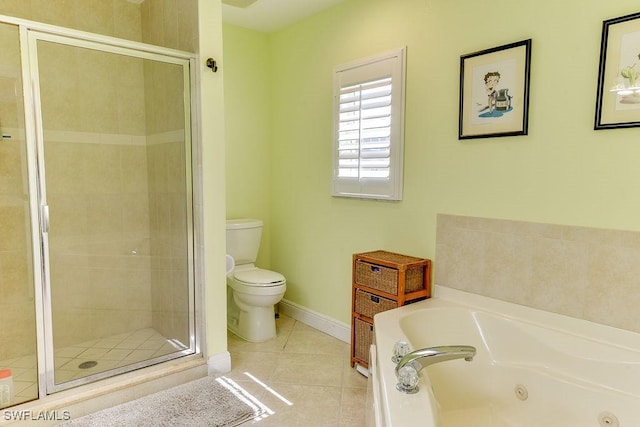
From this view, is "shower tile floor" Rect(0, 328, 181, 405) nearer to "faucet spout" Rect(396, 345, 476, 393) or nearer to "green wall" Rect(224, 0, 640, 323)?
"green wall" Rect(224, 0, 640, 323)

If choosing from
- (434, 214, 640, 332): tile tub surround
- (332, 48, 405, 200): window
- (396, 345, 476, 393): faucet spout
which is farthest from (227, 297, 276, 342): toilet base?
(396, 345, 476, 393): faucet spout

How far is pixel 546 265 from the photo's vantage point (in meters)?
1.96

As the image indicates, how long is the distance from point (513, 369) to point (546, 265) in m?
0.54

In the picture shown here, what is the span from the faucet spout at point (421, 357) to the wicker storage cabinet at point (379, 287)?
0.89m

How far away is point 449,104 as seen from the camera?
2.33 m

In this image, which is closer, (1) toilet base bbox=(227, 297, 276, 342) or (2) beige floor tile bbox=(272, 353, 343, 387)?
(2) beige floor tile bbox=(272, 353, 343, 387)

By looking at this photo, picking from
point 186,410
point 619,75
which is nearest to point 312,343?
point 186,410

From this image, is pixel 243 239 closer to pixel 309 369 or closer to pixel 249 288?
pixel 249 288

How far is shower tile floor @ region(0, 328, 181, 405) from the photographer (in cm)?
208

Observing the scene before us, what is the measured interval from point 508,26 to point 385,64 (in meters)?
0.81

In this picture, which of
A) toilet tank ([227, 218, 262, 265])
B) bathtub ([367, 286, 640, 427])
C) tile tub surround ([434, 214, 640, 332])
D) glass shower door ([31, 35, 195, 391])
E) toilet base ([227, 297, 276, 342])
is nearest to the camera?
bathtub ([367, 286, 640, 427])

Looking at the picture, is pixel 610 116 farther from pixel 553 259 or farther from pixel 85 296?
pixel 85 296

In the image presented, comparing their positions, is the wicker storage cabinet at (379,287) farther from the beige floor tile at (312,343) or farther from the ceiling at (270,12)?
the ceiling at (270,12)

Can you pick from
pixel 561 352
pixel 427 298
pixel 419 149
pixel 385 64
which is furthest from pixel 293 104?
pixel 561 352
